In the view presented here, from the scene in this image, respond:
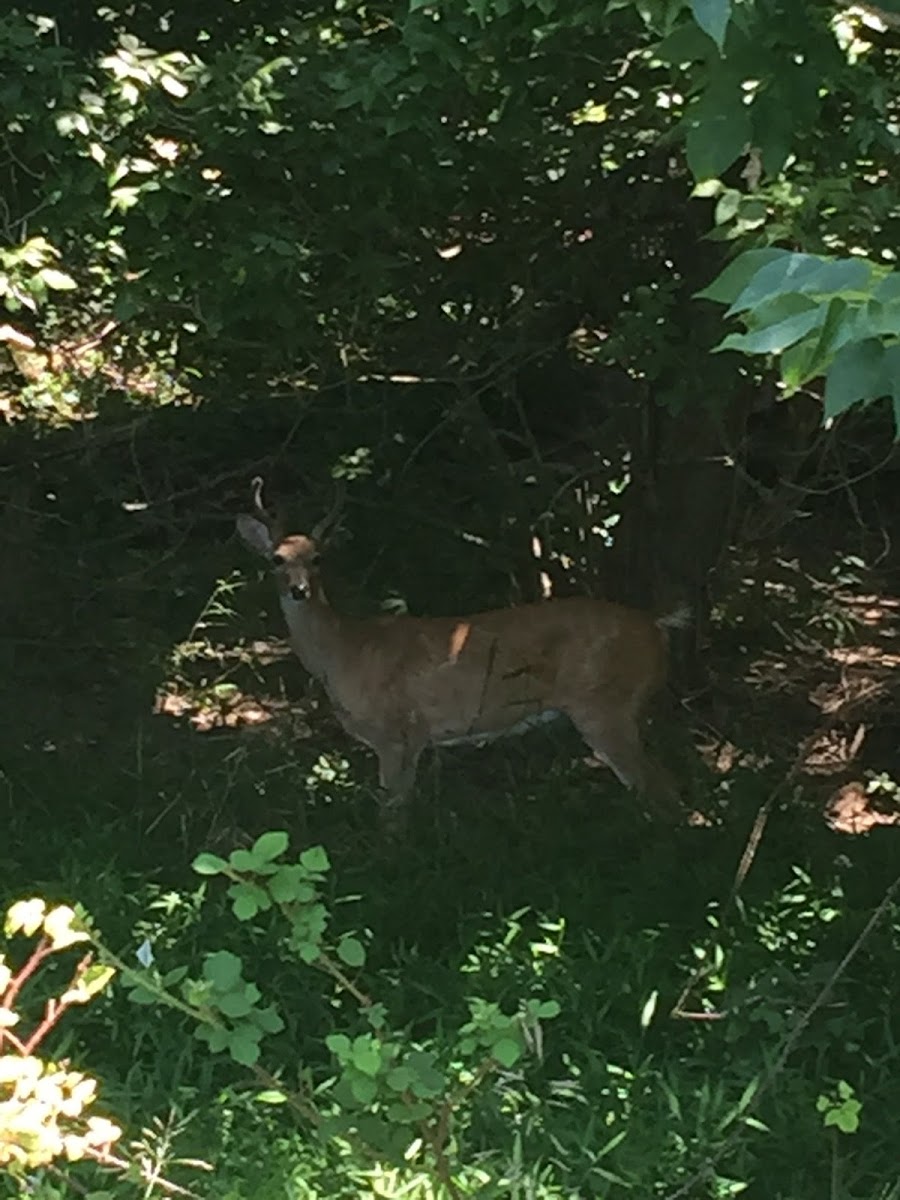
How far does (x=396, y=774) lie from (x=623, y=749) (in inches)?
32.7

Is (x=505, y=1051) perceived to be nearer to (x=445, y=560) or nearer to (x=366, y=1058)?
(x=366, y=1058)

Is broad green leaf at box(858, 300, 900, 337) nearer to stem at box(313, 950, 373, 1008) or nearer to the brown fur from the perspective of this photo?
stem at box(313, 950, 373, 1008)

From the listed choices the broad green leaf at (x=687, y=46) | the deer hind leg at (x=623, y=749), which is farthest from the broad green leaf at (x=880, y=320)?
the deer hind leg at (x=623, y=749)

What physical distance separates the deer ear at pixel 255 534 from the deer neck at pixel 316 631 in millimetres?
201

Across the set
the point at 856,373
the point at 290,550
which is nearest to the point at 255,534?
the point at 290,550

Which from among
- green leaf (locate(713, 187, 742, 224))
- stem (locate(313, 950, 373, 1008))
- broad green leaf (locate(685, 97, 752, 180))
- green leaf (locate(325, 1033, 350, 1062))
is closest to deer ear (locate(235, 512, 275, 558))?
green leaf (locate(713, 187, 742, 224))

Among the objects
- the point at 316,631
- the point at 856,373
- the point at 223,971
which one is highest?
the point at 856,373

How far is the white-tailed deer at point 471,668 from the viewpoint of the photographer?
6730 mm

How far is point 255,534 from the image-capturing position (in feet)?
23.7

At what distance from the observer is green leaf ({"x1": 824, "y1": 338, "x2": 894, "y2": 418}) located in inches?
67.8

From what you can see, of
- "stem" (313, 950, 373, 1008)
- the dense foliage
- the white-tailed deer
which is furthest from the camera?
the white-tailed deer

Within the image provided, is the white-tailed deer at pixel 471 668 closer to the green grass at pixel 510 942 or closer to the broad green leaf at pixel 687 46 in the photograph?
the green grass at pixel 510 942

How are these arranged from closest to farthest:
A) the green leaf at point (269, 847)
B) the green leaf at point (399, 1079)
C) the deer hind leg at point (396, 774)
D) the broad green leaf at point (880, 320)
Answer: the broad green leaf at point (880, 320), the green leaf at point (269, 847), the green leaf at point (399, 1079), the deer hind leg at point (396, 774)

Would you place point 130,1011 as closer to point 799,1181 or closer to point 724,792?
point 799,1181
